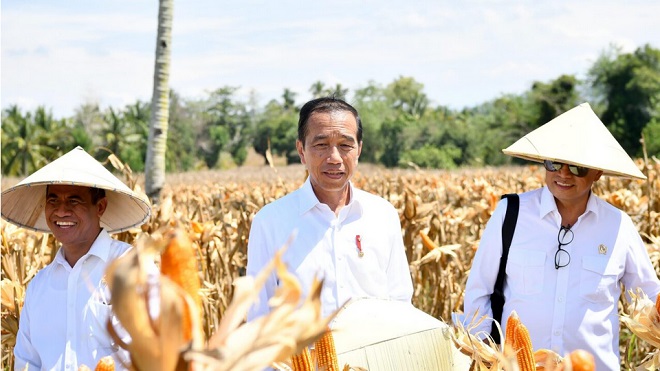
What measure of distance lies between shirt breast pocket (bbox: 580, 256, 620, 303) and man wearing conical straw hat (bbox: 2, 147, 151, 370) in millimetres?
1753

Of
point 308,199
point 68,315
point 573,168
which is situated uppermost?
point 573,168

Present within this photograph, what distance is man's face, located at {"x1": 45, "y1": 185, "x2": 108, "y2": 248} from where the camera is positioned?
2662mm

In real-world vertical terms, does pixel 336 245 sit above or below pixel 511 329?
above

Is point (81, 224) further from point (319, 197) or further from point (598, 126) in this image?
Result: point (598, 126)

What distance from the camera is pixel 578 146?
118 inches

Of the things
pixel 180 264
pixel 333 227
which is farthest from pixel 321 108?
pixel 180 264

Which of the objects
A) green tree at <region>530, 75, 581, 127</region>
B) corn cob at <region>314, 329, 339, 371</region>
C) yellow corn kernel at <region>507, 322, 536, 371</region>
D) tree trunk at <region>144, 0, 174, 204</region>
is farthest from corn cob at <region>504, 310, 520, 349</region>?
green tree at <region>530, 75, 581, 127</region>

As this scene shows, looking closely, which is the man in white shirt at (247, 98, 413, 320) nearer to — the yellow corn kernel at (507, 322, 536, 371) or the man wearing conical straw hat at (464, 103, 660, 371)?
the man wearing conical straw hat at (464, 103, 660, 371)

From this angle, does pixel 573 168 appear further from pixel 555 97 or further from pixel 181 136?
pixel 181 136

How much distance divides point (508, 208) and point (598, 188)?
5.95 m

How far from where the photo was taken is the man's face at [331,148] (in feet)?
9.30

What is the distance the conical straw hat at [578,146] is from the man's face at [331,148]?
2.34 ft

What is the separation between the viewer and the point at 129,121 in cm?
6250

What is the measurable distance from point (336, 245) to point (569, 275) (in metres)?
0.94
